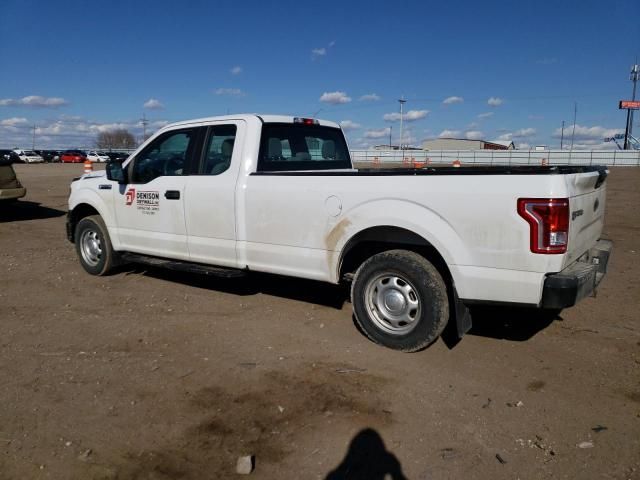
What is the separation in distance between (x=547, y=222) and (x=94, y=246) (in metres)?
5.61

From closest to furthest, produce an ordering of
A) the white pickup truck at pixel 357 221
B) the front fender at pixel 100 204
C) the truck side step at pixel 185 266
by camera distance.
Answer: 1. the white pickup truck at pixel 357 221
2. the truck side step at pixel 185 266
3. the front fender at pixel 100 204

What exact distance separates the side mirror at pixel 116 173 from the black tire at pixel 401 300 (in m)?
3.30

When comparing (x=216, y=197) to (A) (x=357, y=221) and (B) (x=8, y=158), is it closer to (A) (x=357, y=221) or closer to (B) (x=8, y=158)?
(A) (x=357, y=221)

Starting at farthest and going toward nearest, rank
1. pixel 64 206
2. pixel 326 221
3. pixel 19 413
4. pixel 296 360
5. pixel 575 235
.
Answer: pixel 64 206 → pixel 326 221 → pixel 296 360 → pixel 575 235 → pixel 19 413

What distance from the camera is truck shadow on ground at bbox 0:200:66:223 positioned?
12.2m

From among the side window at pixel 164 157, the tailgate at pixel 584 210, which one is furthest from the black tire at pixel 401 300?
the side window at pixel 164 157

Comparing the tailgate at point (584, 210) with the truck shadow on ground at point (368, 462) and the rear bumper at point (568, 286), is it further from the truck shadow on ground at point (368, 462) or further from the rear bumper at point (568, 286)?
the truck shadow on ground at point (368, 462)

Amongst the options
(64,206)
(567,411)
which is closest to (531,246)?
(567,411)

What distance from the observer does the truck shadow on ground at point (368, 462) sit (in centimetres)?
272

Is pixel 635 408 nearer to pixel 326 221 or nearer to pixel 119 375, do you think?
pixel 326 221

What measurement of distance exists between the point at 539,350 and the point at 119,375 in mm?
3438

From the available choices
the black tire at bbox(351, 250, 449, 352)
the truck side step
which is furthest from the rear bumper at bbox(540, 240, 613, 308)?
the truck side step

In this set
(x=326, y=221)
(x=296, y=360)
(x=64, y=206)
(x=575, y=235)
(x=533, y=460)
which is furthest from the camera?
(x=64, y=206)

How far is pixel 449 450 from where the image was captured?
294 cm
